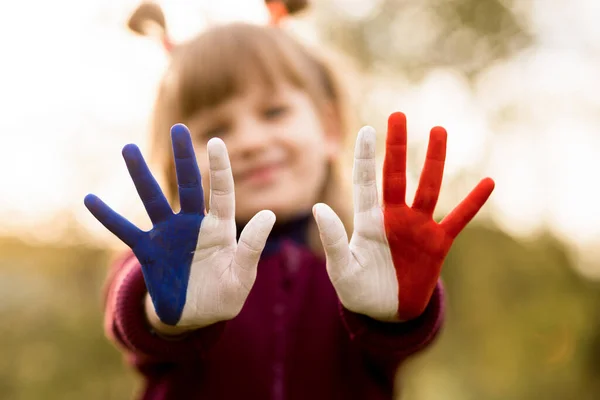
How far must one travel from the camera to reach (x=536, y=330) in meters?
3.92

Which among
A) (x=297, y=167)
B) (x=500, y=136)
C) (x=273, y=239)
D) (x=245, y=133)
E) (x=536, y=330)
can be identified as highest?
(x=245, y=133)

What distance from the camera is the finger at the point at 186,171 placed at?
0.90 meters

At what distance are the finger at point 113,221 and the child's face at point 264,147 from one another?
56 cm

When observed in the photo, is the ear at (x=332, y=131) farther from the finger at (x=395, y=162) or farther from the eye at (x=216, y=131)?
the finger at (x=395, y=162)

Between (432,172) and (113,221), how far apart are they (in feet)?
1.82

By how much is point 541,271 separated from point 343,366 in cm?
308

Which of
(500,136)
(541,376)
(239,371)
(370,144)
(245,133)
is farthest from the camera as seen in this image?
(500,136)

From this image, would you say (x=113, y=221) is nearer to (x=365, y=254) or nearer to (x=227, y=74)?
(x=365, y=254)

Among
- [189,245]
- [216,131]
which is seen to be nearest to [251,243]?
[189,245]

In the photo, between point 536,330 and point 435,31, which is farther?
point 435,31

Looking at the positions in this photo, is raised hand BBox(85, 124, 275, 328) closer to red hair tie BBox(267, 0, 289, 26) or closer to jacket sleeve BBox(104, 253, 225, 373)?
jacket sleeve BBox(104, 253, 225, 373)

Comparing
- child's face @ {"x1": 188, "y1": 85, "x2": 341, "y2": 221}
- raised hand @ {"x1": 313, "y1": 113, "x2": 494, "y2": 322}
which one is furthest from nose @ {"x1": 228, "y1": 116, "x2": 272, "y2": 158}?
raised hand @ {"x1": 313, "y1": 113, "x2": 494, "y2": 322}

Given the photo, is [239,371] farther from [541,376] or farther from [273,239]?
[541,376]

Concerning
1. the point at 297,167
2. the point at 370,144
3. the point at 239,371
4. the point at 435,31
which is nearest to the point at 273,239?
the point at 297,167
